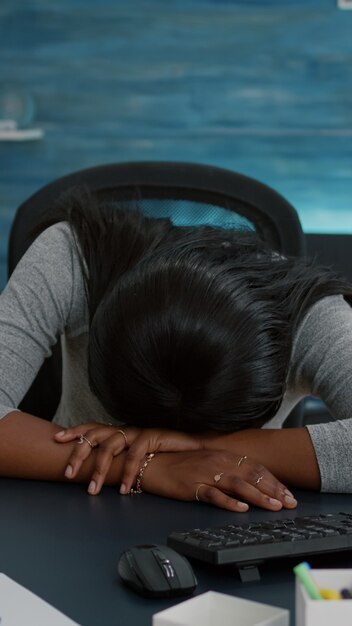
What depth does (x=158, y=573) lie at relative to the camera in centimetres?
71

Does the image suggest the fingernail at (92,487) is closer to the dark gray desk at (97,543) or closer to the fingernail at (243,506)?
the dark gray desk at (97,543)

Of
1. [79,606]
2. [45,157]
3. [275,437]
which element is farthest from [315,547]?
[45,157]

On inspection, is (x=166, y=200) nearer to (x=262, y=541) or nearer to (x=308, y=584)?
(x=262, y=541)

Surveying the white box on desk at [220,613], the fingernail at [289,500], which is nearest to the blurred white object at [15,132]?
the fingernail at [289,500]

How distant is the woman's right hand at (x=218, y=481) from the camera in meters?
0.99

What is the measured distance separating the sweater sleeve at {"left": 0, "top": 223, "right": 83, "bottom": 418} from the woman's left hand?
0.44 feet

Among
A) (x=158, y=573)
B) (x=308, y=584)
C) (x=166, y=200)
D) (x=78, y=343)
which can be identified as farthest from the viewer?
(x=166, y=200)

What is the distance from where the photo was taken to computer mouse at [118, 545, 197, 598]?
71cm

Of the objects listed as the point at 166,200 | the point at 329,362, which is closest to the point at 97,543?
the point at 329,362

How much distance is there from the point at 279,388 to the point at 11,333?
37 cm

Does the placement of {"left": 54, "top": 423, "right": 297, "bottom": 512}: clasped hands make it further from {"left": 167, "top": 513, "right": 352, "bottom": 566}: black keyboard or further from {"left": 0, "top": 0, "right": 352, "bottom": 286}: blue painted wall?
{"left": 0, "top": 0, "right": 352, "bottom": 286}: blue painted wall

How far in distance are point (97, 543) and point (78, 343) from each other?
0.56 metres

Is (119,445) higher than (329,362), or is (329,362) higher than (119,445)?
(329,362)

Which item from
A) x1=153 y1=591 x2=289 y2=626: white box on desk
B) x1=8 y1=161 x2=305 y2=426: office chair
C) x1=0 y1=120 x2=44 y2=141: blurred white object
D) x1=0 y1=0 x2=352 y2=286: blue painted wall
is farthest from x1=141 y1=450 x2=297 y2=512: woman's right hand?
x1=0 y1=120 x2=44 y2=141: blurred white object
